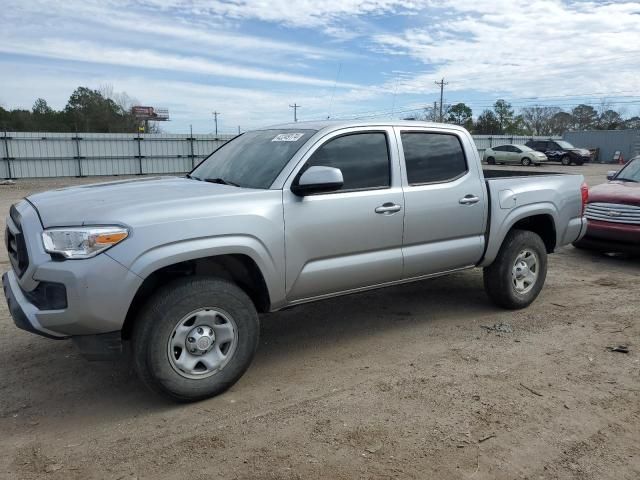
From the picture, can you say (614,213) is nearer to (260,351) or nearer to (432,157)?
(432,157)

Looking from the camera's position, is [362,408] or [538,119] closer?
[362,408]

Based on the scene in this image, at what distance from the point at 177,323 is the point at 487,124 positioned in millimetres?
68358

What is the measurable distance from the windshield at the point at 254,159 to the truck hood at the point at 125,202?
225 mm

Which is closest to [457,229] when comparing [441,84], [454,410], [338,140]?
[338,140]

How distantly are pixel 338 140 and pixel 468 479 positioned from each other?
2.61 meters

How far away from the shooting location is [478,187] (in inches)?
199

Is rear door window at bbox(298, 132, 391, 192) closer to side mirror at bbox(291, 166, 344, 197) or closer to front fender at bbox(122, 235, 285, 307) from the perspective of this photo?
side mirror at bbox(291, 166, 344, 197)

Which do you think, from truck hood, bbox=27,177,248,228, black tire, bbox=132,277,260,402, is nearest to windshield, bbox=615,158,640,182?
truck hood, bbox=27,177,248,228

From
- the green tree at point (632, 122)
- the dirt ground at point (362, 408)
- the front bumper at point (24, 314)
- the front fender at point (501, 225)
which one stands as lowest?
the dirt ground at point (362, 408)

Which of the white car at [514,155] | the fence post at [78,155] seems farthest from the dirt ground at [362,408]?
the white car at [514,155]

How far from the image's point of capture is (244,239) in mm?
3633

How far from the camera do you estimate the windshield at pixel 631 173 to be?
8781 millimetres

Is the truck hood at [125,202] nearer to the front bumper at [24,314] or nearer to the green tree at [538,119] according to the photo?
the front bumper at [24,314]

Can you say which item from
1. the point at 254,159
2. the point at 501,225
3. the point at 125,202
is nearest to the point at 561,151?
the point at 501,225
